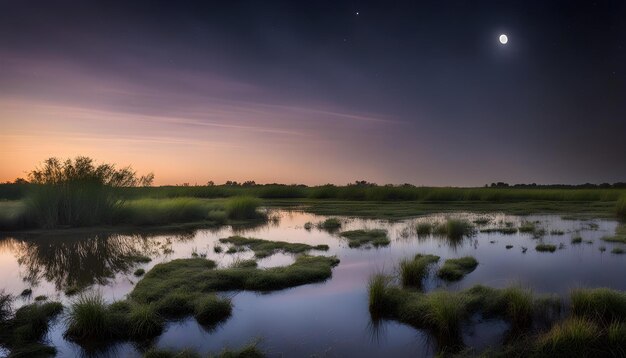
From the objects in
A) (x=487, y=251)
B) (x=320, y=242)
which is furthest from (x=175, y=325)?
(x=487, y=251)

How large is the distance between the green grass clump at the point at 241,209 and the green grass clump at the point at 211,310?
61.2 feet

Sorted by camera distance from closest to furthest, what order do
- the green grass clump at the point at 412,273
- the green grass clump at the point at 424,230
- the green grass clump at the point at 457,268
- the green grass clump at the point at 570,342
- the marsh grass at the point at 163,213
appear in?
1. the green grass clump at the point at 570,342
2. the green grass clump at the point at 412,273
3. the green grass clump at the point at 457,268
4. the green grass clump at the point at 424,230
5. the marsh grass at the point at 163,213

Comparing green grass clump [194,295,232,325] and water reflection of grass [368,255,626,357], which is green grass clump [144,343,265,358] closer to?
green grass clump [194,295,232,325]

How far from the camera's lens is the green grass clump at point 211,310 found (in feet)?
28.2

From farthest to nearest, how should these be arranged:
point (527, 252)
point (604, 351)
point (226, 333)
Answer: point (527, 252), point (226, 333), point (604, 351)

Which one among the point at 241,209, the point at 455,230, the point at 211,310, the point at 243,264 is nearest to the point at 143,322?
the point at 211,310

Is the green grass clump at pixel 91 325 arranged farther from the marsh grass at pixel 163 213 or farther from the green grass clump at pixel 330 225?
the marsh grass at pixel 163 213

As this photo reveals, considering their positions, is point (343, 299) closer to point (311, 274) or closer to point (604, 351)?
point (311, 274)

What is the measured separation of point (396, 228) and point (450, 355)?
49.8 feet

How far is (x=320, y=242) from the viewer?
58.1ft

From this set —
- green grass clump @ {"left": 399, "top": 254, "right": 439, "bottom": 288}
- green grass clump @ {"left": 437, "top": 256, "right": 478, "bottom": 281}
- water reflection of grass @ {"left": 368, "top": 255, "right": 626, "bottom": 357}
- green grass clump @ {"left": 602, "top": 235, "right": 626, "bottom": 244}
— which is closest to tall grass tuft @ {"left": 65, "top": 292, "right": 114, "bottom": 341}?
water reflection of grass @ {"left": 368, "top": 255, "right": 626, "bottom": 357}

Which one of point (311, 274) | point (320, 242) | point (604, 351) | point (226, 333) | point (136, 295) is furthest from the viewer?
point (320, 242)

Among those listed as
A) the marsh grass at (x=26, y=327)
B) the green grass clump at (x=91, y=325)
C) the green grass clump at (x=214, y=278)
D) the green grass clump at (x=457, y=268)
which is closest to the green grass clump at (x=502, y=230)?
the green grass clump at (x=457, y=268)

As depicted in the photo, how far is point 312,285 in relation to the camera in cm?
1102
